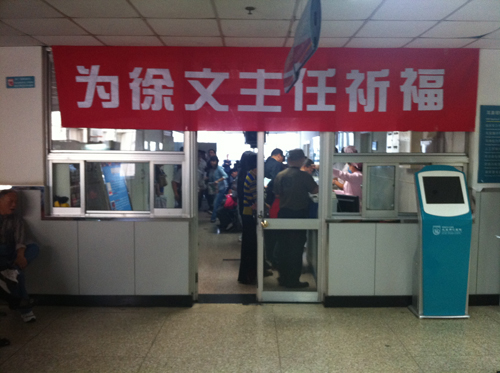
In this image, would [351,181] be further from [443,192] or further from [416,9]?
[416,9]

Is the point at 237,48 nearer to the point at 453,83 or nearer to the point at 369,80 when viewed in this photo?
the point at 369,80

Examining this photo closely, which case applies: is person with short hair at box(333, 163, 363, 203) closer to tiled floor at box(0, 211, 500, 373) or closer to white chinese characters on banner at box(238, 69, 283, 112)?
white chinese characters on banner at box(238, 69, 283, 112)

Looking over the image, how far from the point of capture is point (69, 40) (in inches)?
152

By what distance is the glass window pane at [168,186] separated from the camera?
13.7ft

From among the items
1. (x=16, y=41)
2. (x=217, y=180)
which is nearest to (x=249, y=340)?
(x=16, y=41)

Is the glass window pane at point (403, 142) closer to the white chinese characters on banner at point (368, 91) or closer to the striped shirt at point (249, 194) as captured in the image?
the white chinese characters on banner at point (368, 91)

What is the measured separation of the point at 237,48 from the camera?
4047mm

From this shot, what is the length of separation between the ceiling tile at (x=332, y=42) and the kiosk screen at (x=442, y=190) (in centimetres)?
153

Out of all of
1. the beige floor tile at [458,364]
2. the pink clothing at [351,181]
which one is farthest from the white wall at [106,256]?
the beige floor tile at [458,364]

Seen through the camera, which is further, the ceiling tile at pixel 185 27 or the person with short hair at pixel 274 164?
the person with short hair at pixel 274 164

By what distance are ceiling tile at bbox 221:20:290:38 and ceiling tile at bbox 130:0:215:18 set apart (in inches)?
9.9

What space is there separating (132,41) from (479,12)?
9.92 feet

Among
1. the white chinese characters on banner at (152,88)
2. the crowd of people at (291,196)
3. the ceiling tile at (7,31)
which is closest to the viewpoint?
the ceiling tile at (7,31)

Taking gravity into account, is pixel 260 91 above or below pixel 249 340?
above
